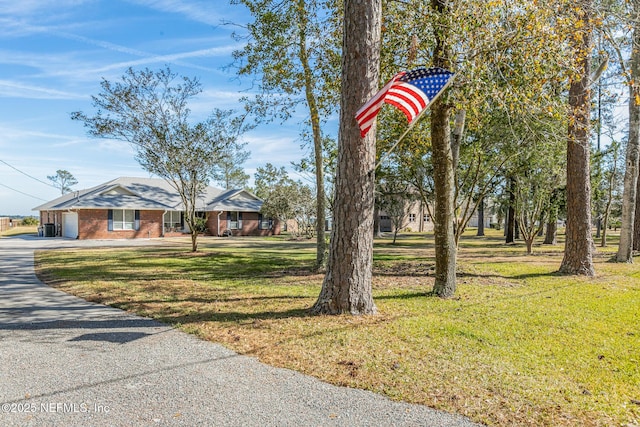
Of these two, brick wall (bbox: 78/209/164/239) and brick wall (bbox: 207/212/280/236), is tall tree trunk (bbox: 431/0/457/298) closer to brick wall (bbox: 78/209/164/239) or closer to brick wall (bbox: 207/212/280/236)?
brick wall (bbox: 78/209/164/239)

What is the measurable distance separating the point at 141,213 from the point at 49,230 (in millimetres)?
7991

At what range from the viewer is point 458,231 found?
36.4 feet

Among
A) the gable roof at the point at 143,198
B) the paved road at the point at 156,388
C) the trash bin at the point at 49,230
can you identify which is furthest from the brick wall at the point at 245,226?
the paved road at the point at 156,388

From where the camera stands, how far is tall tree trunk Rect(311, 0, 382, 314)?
6051 millimetres

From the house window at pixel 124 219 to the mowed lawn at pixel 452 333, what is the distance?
63.2ft

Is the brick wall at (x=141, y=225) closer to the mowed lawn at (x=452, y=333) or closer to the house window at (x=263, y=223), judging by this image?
the house window at (x=263, y=223)

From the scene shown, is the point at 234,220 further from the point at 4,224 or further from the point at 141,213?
the point at 4,224

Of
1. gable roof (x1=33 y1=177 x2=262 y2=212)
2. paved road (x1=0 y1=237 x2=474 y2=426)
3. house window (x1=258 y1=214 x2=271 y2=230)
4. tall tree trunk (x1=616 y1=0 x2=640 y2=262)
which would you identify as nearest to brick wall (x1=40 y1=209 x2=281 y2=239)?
house window (x1=258 y1=214 x2=271 y2=230)

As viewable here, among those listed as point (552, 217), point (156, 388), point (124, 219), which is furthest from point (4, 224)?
point (552, 217)

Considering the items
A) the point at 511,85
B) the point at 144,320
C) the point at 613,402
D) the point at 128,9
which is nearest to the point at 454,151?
the point at 511,85

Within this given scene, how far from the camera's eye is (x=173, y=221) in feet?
115

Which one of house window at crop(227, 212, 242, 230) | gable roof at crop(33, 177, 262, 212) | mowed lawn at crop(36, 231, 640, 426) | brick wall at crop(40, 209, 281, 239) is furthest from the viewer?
house window at crop(227, 212, 242, 230)

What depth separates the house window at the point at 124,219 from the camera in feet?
94.2

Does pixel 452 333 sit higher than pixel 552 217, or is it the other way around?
pixel 552 217
